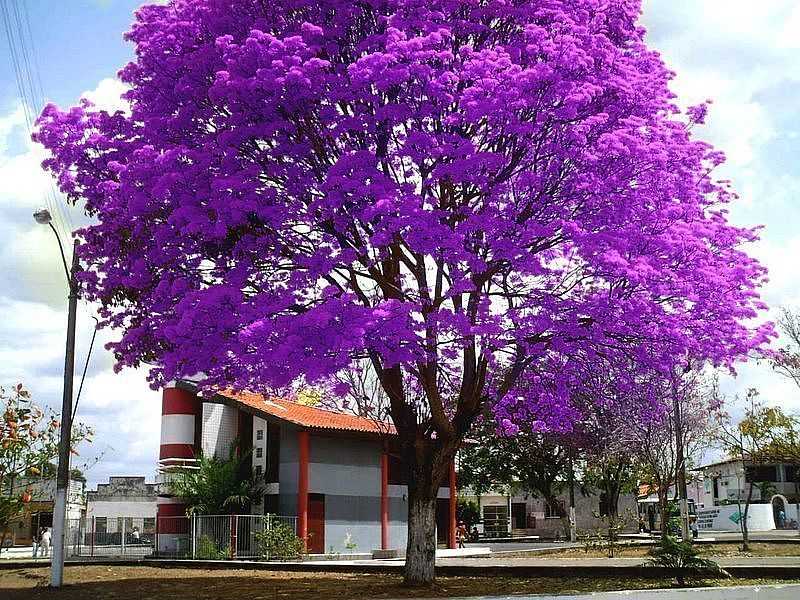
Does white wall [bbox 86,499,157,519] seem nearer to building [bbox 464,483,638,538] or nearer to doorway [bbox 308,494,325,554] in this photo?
building [bbox 464,483,638,538]

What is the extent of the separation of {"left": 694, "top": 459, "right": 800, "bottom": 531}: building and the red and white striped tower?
2261 centimetres

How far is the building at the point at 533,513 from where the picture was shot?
71.1m

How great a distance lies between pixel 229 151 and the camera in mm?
18641

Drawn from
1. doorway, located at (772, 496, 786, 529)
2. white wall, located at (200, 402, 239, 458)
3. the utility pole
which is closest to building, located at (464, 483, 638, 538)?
the utility pole

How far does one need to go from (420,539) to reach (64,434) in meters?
8.61

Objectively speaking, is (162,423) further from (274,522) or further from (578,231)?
(578,231)

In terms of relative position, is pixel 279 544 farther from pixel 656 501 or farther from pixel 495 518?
pixel 495 518

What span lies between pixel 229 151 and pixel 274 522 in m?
19.5

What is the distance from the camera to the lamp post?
21422 millimetres

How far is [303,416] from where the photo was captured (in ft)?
125

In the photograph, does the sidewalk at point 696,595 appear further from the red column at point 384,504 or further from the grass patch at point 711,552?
the red column at point 384,504

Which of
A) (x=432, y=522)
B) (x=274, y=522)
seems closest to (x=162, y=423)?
(x=274, y=522)

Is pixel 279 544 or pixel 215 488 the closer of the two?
pixel 279 544

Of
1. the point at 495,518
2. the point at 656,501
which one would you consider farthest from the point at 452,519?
the point at 495,518
